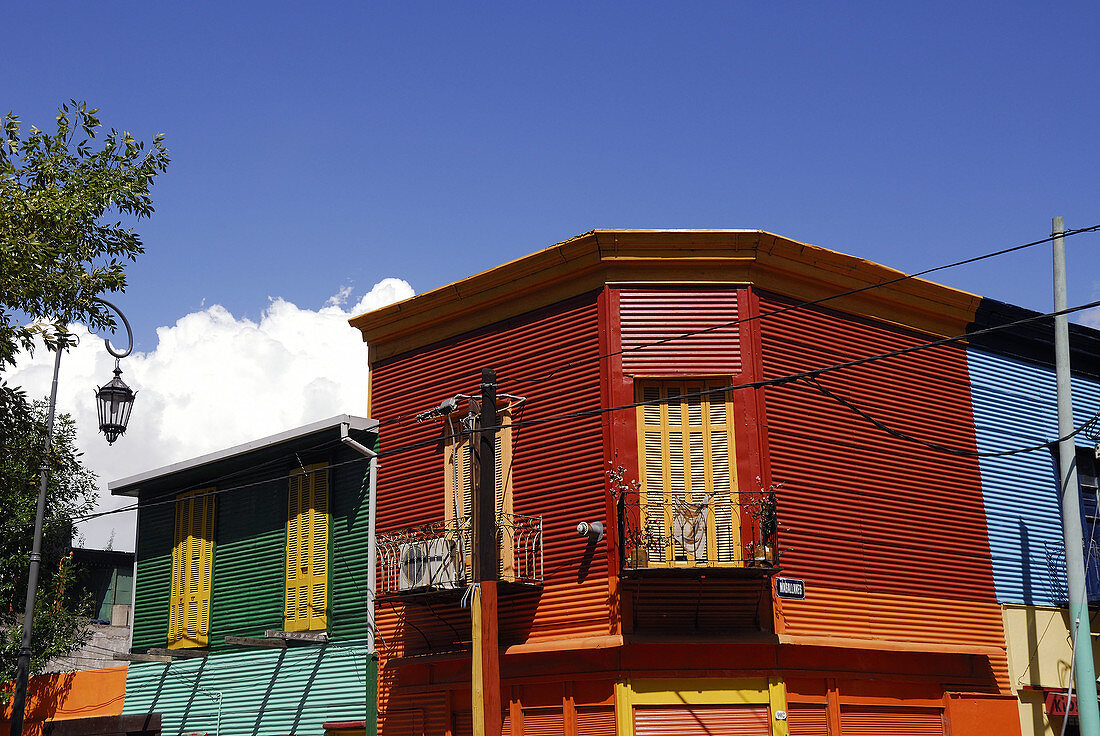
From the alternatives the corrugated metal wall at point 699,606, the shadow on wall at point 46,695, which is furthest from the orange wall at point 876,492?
the shadow on wall at point 46,695

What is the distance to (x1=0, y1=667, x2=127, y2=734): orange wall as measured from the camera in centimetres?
2720

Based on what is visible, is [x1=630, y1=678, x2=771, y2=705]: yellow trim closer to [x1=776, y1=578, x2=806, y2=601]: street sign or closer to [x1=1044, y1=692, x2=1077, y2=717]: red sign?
[x1=776, y1=578, x2=806, y2=601]: street sign

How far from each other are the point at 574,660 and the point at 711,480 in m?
3.62

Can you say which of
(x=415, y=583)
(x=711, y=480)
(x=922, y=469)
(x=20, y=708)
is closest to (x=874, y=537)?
(x=922, y=469)

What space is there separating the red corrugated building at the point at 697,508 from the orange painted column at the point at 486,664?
2.26m

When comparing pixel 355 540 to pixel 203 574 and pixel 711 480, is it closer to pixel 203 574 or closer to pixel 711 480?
pixel 203 574

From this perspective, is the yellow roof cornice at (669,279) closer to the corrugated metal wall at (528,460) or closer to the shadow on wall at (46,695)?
the corrugated metal wall at (528,460)

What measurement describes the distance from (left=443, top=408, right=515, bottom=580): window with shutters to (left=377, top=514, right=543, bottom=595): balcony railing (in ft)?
0.05

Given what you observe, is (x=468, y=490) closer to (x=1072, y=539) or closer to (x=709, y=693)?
(x=709, y=693)

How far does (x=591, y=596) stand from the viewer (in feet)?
62.9

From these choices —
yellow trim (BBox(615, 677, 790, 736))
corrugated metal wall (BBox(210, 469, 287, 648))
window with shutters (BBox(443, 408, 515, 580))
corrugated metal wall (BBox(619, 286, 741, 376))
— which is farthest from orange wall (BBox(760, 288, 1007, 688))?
corrugated metal wall (BBox(210, 469, 287, 648))

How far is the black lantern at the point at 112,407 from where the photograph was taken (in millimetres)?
17359

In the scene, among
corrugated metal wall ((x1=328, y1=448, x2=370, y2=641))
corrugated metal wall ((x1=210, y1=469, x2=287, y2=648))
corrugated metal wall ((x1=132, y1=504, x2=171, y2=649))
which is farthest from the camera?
corrugated metal wall ((x1=132, y1=504, x2=171, y2=649))

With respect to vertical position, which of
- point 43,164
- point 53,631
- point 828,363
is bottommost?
point 53,631
